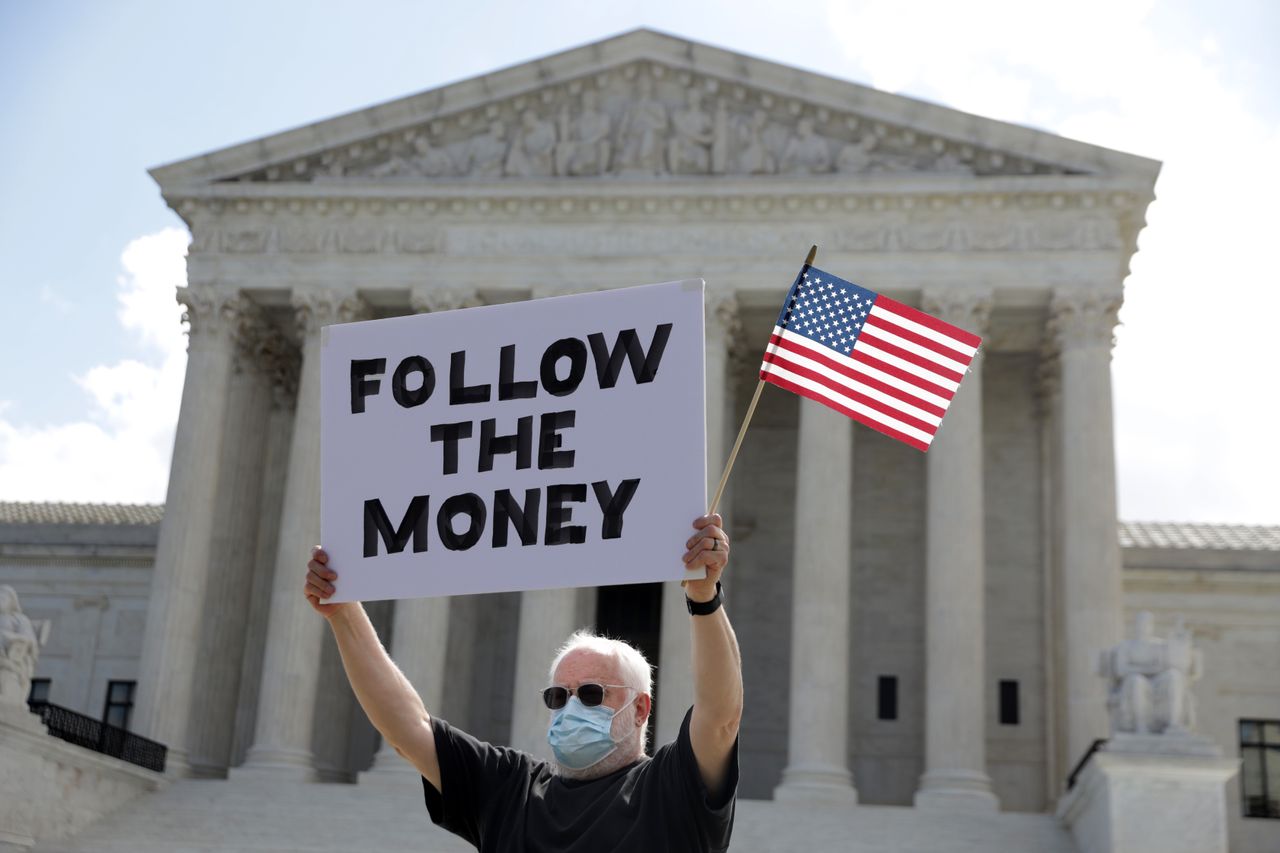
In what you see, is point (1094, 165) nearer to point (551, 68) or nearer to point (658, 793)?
point (551, 68)

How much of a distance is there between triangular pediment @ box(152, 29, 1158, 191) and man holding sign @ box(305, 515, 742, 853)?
117 ft

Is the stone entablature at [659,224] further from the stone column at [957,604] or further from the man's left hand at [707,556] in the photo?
the man's left hand at [707,556]

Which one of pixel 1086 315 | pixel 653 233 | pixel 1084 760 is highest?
pixel 653 233

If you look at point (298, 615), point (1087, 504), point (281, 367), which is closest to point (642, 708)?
point (1087, 504)

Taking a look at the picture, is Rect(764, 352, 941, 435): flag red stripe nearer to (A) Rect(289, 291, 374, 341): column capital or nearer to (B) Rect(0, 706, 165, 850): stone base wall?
(B) Rect(0, 706, 165, 850): stone base wall

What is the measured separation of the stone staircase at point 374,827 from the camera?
3322 centimetres

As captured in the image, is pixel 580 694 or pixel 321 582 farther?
pixel 321 582

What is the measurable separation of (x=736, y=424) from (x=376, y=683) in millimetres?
41093

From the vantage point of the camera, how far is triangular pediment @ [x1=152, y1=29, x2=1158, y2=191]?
4144cm

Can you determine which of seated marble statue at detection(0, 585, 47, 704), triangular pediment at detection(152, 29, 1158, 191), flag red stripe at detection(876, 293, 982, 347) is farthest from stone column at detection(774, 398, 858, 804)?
flag red stripe at detection(876, 293, 982, 347)

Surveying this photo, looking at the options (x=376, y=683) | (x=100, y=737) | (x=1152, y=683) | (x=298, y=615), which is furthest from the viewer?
(x=298, y=615)

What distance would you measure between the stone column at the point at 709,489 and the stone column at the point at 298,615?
8.42 m

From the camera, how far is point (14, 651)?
32625 millimetres

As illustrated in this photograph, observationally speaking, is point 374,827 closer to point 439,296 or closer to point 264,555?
point 264,555
